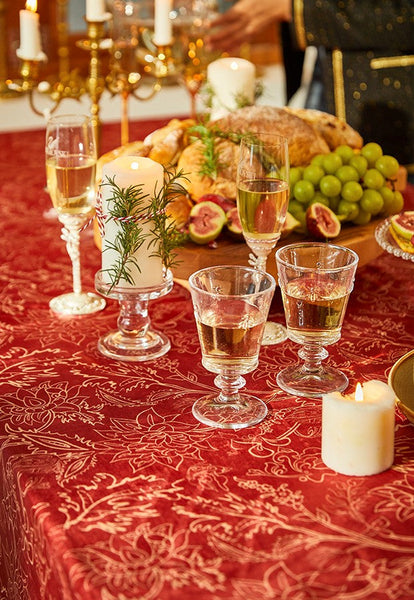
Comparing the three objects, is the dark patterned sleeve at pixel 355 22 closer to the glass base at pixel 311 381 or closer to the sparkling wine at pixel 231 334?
the glass base at pixel 311 381

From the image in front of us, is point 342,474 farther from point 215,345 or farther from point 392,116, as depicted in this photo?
point 392,116

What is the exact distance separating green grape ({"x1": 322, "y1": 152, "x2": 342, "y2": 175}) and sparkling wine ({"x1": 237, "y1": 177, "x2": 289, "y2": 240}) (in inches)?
14.8

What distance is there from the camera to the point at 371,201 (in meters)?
1.96

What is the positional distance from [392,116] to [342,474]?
95.8 inches

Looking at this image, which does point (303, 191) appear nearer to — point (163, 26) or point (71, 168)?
point (71, 168)

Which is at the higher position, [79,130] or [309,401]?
[79,130]

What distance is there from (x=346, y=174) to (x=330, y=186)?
2.2 inches

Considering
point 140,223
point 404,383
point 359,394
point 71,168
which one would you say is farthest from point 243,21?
point 359,394

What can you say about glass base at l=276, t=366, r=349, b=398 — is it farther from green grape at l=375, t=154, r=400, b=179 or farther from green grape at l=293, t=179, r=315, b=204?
green grape at l=375, t=154, r=400, b=179

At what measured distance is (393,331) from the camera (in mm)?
1744

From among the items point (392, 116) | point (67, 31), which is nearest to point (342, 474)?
point (392, 116)

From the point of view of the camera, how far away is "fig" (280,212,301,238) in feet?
6.26

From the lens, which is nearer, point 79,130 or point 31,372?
point 31,372

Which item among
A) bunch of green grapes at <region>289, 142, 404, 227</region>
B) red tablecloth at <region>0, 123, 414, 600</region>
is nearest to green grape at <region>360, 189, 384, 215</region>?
bunch of green grapes at <region>289, 142, 404, 227</region>
